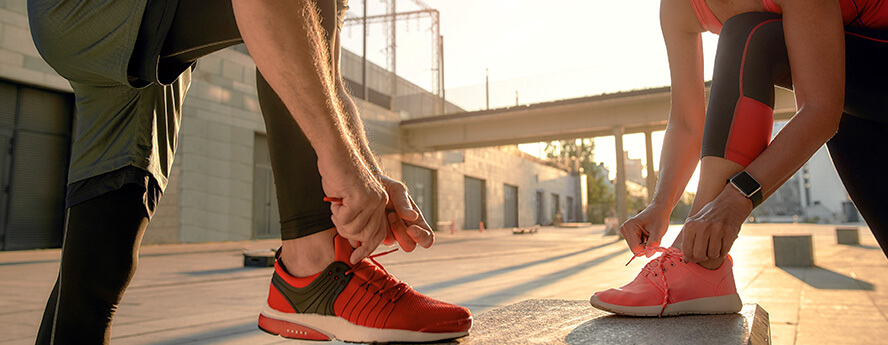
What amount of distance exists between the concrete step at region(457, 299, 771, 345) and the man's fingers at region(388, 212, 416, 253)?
0.78 ft

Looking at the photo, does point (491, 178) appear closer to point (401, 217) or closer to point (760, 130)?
point (760, 130)

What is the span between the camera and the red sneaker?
38.3 inches

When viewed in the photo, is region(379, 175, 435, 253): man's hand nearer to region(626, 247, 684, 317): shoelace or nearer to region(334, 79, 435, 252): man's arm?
region(334, 79, 435, 252): man's arm

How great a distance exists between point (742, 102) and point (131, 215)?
1431 millimetres

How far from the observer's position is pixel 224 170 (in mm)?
12531

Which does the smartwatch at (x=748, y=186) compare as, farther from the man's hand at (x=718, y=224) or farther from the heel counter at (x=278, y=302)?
the heel counter at (x=278, y=302)

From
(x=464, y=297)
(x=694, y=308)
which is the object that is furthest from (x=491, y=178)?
(x=694, y=308)

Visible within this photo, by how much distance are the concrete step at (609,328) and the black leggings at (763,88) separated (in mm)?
387

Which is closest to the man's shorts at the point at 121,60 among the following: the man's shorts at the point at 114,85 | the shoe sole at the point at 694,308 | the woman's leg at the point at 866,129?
the man's shorts at the point at 114,85

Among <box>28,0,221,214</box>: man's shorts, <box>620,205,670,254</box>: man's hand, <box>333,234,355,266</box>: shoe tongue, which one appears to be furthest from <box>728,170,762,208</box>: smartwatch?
<box>28,0,221,214</box>: man's shorts

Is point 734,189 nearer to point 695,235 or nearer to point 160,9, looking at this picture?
point 695,235

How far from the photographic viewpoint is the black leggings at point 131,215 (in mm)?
947

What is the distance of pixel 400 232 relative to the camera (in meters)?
0.92

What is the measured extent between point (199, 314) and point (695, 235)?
2.22 m
